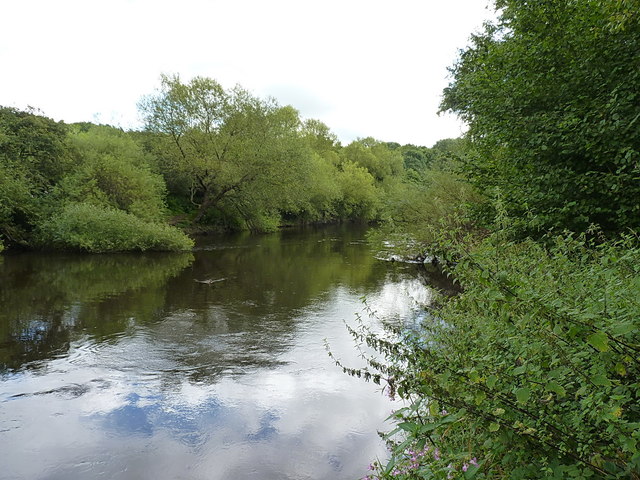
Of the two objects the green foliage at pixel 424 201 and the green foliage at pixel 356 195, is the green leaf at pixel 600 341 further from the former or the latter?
the green foliage at pixel 356 195

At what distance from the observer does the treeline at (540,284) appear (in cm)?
249

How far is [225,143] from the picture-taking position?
39031 millimetres

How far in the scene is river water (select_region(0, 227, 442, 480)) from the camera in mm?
6059

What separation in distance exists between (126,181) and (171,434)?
27820 millimetres

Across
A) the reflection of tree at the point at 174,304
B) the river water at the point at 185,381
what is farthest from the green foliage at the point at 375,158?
the river water at the point at 185,381

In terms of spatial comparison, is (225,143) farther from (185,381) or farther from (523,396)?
(523,396)

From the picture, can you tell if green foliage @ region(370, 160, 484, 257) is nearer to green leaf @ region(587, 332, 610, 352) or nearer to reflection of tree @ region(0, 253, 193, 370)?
reflection of tree @ region(0, 253, 193, 370)

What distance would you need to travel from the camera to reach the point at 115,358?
964 centimetres

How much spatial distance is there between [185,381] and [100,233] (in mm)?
20193

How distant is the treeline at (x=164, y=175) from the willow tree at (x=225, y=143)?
0.28 ft

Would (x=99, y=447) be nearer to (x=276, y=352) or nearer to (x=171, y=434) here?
(x=171, y=434)

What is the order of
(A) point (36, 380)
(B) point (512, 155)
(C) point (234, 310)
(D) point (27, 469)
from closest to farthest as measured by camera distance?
(D) point (27, 469) → (A) point (36, 380) → (B) point (512, 155) → (C) point (234, 310)

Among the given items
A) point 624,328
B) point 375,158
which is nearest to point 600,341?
point 624,328

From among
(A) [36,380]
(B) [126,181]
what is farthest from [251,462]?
(B) [126,181]
